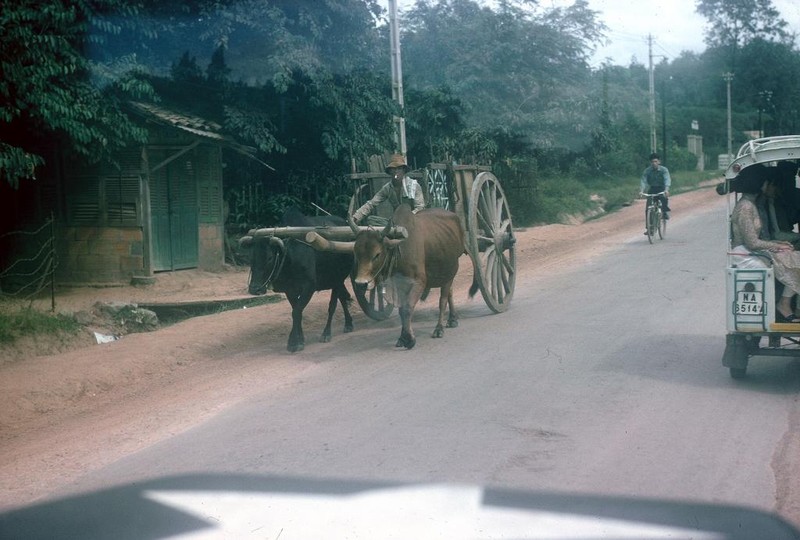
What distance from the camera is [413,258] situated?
933cm

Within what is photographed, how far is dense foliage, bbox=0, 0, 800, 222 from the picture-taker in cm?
1358

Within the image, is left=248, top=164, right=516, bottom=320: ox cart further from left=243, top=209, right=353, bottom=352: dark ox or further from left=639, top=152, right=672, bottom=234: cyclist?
left=639, top=152, right=672, bottom=234: cyclist

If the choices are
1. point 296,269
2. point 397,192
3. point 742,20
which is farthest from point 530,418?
point 742,20

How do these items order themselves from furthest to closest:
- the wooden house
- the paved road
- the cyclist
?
the cyclist < the wooden house < the paved road

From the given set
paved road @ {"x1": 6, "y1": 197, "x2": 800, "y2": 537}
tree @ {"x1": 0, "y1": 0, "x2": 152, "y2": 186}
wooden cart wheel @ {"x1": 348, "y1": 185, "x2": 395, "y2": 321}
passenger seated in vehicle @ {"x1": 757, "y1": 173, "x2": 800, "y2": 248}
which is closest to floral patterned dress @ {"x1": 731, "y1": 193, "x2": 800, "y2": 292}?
passenger seated in vehicle @ {"x1": 757, "y1": 173, "x2": 800, "y2": 248}

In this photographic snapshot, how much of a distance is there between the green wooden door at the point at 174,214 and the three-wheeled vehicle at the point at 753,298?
11.9 m

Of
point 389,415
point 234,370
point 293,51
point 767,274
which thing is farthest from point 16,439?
point 293,51

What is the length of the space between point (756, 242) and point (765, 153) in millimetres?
771

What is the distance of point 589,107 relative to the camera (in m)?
33.4

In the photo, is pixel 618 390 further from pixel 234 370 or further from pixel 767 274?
pixel 234 370

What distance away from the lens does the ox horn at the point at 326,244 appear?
8734mm

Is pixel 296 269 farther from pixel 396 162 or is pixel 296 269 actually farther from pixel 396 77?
pixel 396 77

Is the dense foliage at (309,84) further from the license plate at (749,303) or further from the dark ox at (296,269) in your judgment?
the license plate at (749,303)

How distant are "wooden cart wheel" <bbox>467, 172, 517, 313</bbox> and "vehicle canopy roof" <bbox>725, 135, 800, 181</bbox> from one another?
3758 millimetres
